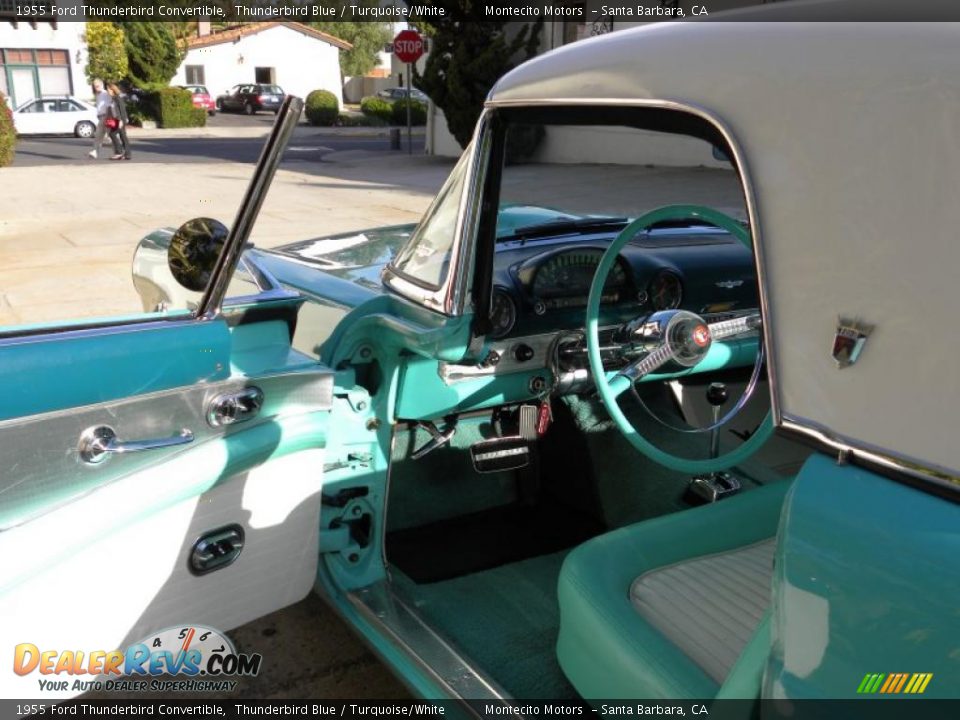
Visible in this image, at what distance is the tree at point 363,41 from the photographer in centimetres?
5844

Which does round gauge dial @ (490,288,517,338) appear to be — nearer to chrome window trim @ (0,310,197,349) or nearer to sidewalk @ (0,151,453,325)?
chrome window trim @ (0,310,197,349)

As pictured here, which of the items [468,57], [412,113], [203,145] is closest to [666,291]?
[468,57]

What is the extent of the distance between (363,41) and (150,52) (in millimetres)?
30245

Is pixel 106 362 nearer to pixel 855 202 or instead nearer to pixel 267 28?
pixel 855 202

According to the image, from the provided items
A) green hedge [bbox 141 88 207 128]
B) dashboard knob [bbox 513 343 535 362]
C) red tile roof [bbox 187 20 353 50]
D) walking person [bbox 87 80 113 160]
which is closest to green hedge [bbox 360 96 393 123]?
green hedge [bbox 141 88 207 128]

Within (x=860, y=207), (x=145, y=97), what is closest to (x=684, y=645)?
(x=860, y=207)

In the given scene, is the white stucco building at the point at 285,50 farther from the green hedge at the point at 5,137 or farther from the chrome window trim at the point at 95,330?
the green hedge at the point at 5,137

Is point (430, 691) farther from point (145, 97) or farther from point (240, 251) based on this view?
point (145, 97)

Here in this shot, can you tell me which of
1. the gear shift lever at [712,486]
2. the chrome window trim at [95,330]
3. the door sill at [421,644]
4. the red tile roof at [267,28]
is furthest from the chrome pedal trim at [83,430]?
the red tile roof at [267,28]

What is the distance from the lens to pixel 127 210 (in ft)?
41.2

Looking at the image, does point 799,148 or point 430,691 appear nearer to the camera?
point 799,148

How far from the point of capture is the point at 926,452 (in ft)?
3.68

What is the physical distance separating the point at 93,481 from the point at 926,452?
1.43m

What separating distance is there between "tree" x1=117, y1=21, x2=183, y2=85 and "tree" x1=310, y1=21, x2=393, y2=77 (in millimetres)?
21597
